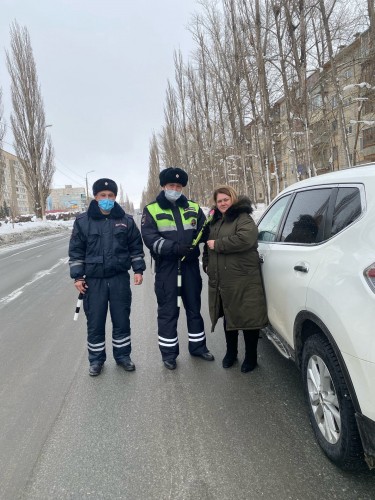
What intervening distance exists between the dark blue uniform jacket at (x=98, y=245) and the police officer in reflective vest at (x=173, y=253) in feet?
0.91

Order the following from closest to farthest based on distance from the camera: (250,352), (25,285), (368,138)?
(250,352)
(25,285)
(368,138)

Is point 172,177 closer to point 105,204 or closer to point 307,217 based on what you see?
point 105,204

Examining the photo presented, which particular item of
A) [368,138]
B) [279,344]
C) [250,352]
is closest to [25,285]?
[250,352]

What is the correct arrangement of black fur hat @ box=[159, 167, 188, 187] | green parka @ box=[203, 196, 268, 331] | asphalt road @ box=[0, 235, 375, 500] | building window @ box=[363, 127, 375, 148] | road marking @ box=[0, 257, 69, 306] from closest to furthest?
asphalt road @ box=[0, 235, 375, 500] → green parka @ box=[203, 196, 268, 331] → black fur hat @ box=[159, 167, 188, 187] → road marking @ box=[0, 257, 69, 306] → building window @ box=[363, 127, 375, 148]

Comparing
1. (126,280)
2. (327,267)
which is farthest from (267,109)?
(327,267)

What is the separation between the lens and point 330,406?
7.00 feet

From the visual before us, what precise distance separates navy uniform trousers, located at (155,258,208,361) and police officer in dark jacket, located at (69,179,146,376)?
29cm

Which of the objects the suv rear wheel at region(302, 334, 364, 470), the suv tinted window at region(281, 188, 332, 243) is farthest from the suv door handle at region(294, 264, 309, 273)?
the suv rear wheel at region(302, 334, 364, 470)

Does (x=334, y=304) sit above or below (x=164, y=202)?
below

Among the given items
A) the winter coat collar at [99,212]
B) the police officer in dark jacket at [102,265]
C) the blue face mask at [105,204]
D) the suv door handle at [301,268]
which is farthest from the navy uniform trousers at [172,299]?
the suv door handle at [301,268]

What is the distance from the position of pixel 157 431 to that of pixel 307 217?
191 centimetres

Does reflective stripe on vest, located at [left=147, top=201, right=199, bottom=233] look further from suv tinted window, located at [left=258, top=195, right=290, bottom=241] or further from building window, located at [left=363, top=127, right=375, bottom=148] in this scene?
building window, located at [left=363, top=127, right=375, bottom=148]

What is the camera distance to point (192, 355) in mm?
3965

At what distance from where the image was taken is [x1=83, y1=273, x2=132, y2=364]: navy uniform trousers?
3629 millimetres
